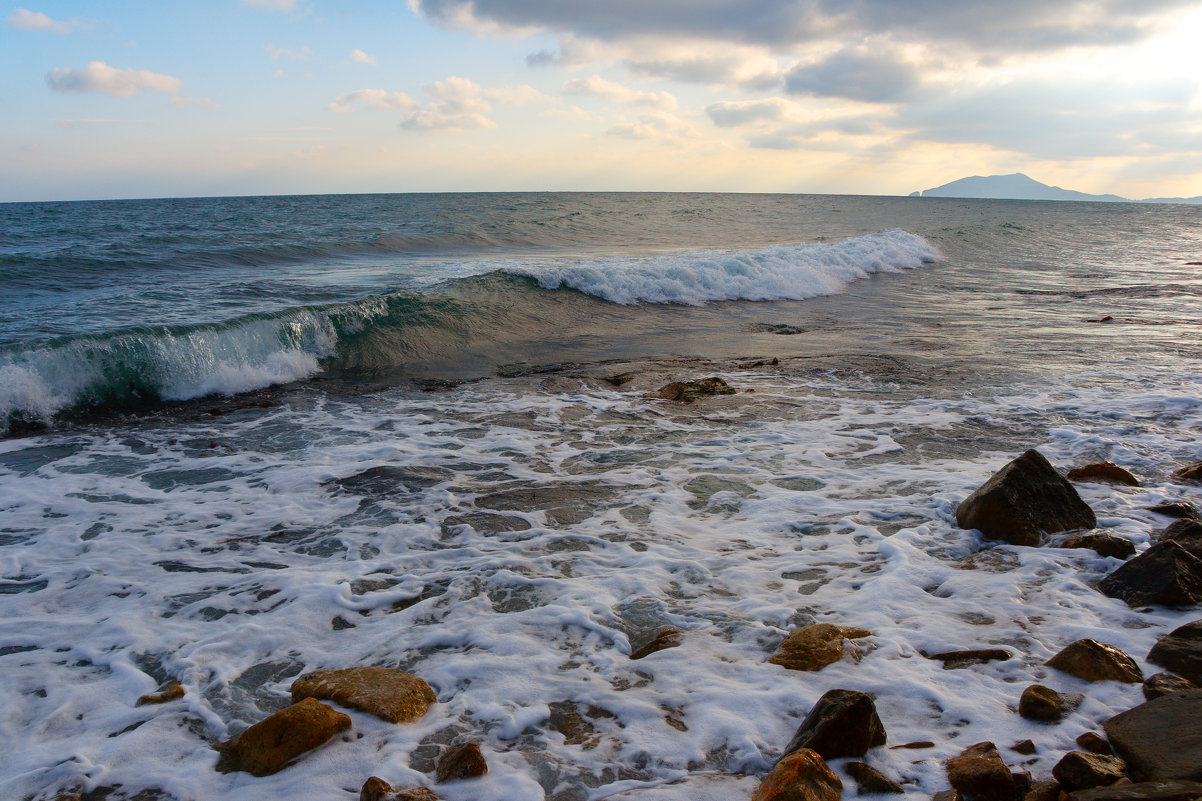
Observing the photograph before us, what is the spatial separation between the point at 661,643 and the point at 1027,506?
8.59ft

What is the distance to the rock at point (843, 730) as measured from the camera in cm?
248

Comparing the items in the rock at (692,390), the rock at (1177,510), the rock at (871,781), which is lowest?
the rock at (871,781)

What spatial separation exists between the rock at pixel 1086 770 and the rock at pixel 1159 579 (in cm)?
156

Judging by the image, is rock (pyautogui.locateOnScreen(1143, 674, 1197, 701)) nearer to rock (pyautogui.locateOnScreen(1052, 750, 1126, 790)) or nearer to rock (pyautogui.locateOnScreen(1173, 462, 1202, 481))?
rock (pyautogui.locateOnScreen(1052, 750, 1126, 790))

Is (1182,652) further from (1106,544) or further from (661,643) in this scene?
(661,643)

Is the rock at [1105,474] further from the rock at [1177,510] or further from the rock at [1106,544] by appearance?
the rock at [1106,544]

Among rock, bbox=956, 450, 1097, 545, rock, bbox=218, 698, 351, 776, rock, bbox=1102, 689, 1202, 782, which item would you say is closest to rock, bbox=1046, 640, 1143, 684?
rock, bbox=1102, 689, 1202, 782

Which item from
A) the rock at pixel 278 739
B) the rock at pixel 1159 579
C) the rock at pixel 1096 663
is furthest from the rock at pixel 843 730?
the rock at pixel 1159 579

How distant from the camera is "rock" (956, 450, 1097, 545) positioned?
4344 millimetres

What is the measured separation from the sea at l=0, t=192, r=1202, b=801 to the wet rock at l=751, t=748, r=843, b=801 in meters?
0.17

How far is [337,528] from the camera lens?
4844mm

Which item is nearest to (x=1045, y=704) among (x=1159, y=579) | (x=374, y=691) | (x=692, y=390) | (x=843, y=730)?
(x=843, y=730)

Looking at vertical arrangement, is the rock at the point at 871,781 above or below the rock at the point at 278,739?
above

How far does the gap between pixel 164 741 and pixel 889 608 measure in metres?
Answer: 3.32
